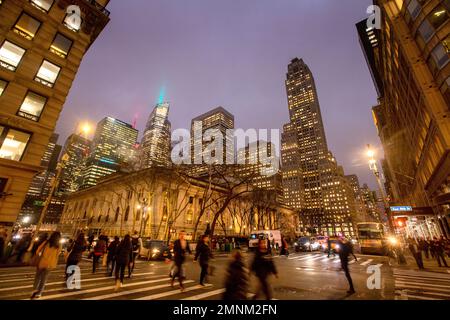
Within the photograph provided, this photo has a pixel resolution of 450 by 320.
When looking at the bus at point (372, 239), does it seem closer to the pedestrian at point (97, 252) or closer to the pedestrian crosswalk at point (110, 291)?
the pedestrian crosswalk at point (110, 291)

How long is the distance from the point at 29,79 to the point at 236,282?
20976mm

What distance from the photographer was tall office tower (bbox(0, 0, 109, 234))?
14.6 metres

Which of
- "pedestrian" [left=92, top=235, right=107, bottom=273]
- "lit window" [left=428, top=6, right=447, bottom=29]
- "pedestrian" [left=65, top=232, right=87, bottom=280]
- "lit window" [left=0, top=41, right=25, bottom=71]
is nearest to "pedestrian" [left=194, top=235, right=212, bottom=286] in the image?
"pedestrian" [left=65, top=232, right=87, bottom=280]

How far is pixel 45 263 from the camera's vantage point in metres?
6.38

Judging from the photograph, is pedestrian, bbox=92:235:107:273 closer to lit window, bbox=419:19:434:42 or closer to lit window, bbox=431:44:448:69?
lit window, bbox=431:44:448:69

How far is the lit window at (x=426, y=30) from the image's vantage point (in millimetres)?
19750

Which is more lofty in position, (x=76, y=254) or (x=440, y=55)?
(x=440, y=55)

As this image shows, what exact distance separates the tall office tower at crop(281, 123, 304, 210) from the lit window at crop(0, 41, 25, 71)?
150664 mm

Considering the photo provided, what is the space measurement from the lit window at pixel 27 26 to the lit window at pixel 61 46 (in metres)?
1.36

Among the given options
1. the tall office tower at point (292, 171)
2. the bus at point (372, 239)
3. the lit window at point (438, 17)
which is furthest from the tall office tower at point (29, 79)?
the tall office tower at point (292, 171)

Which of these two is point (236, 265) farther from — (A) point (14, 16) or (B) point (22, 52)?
(A) point (14, 16)

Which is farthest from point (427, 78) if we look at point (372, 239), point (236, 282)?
point (236, 282)

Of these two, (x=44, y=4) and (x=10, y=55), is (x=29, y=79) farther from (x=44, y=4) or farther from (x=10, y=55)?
→ (x=44, y=4)
